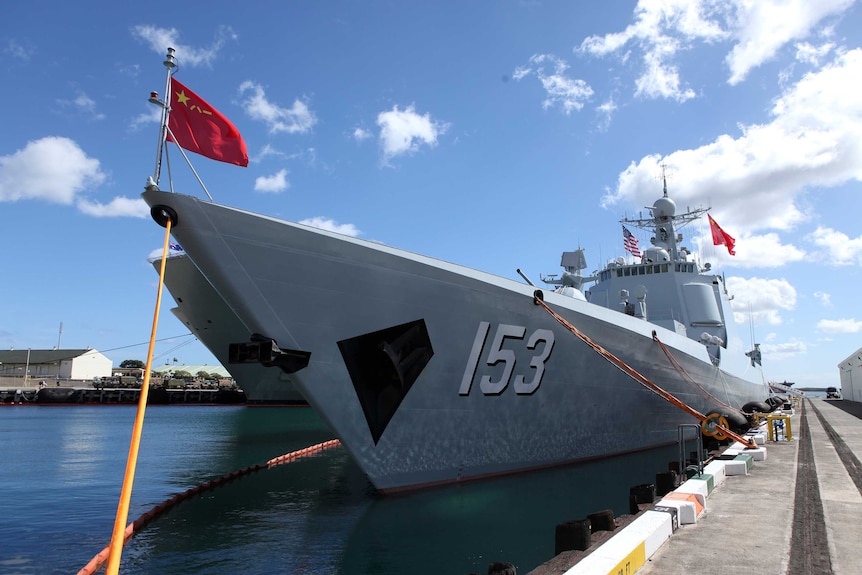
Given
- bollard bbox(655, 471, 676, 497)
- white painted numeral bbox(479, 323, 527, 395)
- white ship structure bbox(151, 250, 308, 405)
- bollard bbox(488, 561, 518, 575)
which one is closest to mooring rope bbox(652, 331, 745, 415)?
white painted numeral bbox(479, 323, 527, 395)

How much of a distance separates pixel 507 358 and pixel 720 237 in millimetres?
12763

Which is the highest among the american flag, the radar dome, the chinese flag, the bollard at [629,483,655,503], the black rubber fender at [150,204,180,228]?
the radar dome

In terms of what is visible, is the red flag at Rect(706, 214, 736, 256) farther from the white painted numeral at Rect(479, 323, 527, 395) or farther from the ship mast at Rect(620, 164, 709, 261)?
the white painted numeral at Rect(479, 323, 527, 395)

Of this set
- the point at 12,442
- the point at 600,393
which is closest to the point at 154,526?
the point at 600,393

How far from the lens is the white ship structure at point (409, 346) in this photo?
6949 millimetres

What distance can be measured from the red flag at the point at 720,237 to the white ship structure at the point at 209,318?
1569cm

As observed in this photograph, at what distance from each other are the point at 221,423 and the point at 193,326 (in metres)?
Answer: 5.23

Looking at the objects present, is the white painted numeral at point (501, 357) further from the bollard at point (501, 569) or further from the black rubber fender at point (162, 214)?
the bollard at point (501, 569)

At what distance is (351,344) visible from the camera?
7465 mm

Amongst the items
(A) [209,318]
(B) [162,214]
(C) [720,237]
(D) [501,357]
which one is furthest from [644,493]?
(A) [209,318]

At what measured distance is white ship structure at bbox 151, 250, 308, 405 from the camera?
22.5 m

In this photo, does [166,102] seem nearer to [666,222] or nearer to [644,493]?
[644,493]

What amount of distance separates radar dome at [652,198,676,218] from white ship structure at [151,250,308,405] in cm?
1483

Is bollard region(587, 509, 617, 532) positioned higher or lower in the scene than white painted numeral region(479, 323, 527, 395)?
lower
